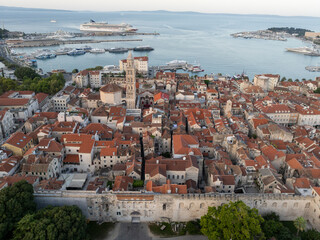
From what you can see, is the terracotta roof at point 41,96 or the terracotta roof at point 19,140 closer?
the terracotta roof at point 19,140

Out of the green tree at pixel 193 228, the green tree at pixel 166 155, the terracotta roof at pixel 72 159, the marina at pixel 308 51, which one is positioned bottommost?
the green tree at pixel 193 228

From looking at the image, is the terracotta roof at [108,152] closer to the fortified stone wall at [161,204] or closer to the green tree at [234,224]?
the fortified stone wall at [161,204]

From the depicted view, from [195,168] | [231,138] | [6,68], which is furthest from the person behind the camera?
[6,68]

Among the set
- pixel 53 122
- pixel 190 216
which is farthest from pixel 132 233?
pixel 53 122

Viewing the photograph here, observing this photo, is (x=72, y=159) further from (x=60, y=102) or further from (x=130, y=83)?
(x=60, y=102)

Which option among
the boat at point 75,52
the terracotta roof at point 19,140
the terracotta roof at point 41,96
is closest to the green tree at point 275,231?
the terracotta roof at point 19,140

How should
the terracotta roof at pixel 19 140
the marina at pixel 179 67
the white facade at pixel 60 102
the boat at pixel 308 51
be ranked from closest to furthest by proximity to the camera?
the terracotta roof at pixel 19 140 → the white facade at pixel 60 102 → the marina at pixel 179 67 → the boat at pixel 308 51

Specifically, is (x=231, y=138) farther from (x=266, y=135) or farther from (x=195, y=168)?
(x=195, y=168)

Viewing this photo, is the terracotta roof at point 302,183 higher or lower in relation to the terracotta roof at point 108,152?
lower
